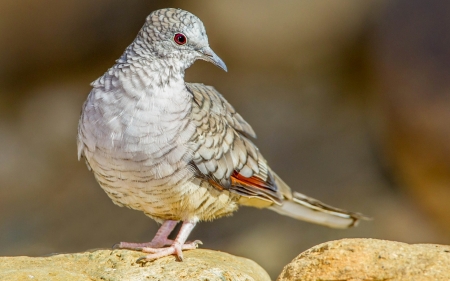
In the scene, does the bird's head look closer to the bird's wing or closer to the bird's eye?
the bird's eye

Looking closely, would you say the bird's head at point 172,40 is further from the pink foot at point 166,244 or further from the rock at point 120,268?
the rock at point 120,268

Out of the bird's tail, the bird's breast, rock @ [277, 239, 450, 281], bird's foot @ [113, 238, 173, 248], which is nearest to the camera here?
rock @ [277, 239, 450, 281]

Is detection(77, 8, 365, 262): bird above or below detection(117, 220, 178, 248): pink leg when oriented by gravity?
above

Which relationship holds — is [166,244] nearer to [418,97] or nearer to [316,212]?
[316,212]

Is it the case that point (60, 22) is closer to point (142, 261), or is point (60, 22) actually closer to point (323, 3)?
point (323, 3)

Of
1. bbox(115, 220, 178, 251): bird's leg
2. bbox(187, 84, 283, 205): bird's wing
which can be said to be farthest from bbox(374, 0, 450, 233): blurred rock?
bbox(115, 220, 178, 251): bird's leg

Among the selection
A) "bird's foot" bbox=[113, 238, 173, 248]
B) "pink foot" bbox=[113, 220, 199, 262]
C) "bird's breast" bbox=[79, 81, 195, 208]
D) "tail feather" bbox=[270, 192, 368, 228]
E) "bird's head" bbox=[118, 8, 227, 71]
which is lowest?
"bird's foot" bbox=[113, 238, 173, 248]

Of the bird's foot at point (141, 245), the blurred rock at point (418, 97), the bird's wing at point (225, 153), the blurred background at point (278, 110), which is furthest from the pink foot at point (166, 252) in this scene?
the blurred rock at point (418, 97)
